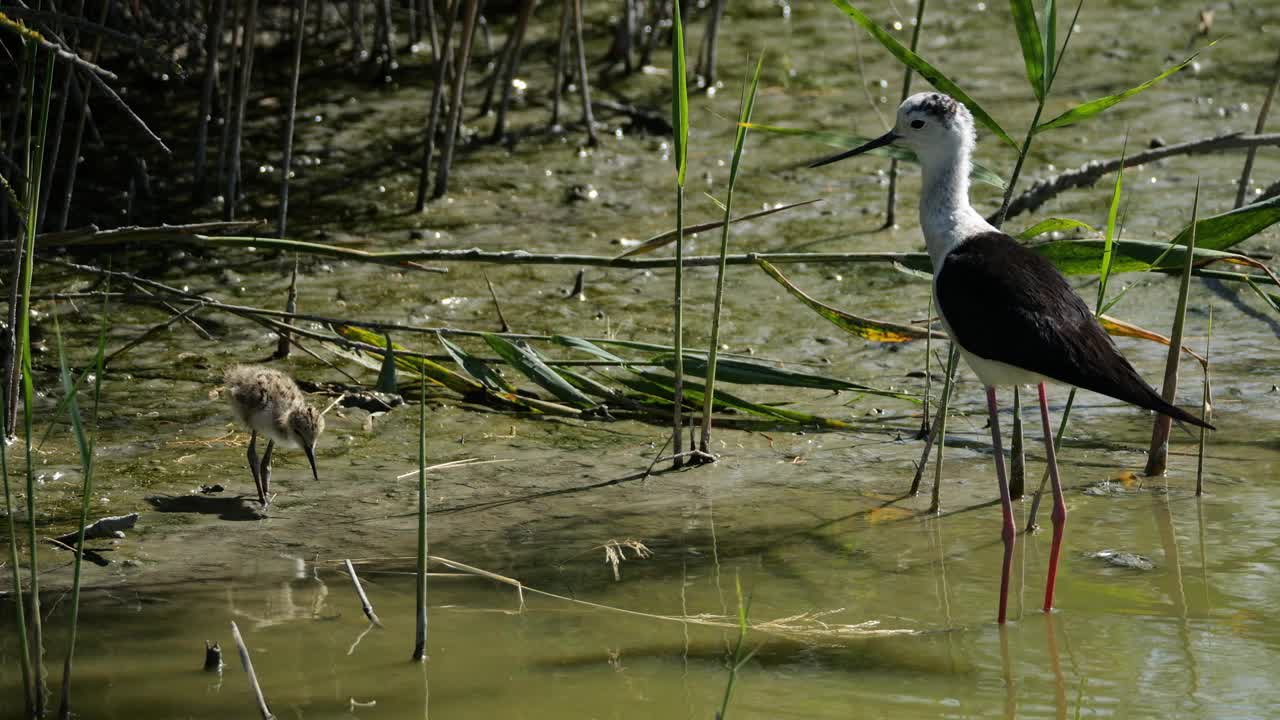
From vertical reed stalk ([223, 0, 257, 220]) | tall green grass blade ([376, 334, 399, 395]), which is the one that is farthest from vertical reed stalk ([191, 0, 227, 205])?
tall green grass blade ([376, 334, 399, 395])

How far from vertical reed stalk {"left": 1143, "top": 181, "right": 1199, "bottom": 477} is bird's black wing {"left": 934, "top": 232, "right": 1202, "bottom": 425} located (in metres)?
0.46

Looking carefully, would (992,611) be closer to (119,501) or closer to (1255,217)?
(1255,217)

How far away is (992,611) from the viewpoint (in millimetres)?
3846

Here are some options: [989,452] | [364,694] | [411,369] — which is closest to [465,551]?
[364,694]

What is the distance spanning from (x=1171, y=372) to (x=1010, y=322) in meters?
0.90

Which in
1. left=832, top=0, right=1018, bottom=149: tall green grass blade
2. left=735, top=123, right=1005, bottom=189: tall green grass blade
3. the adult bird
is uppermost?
left=832, top=0, right=1018, bottom=149: tall green grass blade

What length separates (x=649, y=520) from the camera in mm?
4539

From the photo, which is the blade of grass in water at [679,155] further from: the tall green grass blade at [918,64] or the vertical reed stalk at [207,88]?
the vertical reed stalk at [207,88]

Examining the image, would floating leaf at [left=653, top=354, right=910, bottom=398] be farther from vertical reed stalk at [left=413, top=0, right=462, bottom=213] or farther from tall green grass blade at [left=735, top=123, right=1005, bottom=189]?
vertical reed stalk at [left=413, top=0, right=462, bottom=213]

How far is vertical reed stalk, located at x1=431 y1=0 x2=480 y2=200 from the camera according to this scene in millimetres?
6867

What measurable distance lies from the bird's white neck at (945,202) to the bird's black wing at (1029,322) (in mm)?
175

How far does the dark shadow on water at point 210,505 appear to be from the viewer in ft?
14.8

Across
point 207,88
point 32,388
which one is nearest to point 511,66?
point 207,88

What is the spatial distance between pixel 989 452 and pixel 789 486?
84 centimetres
